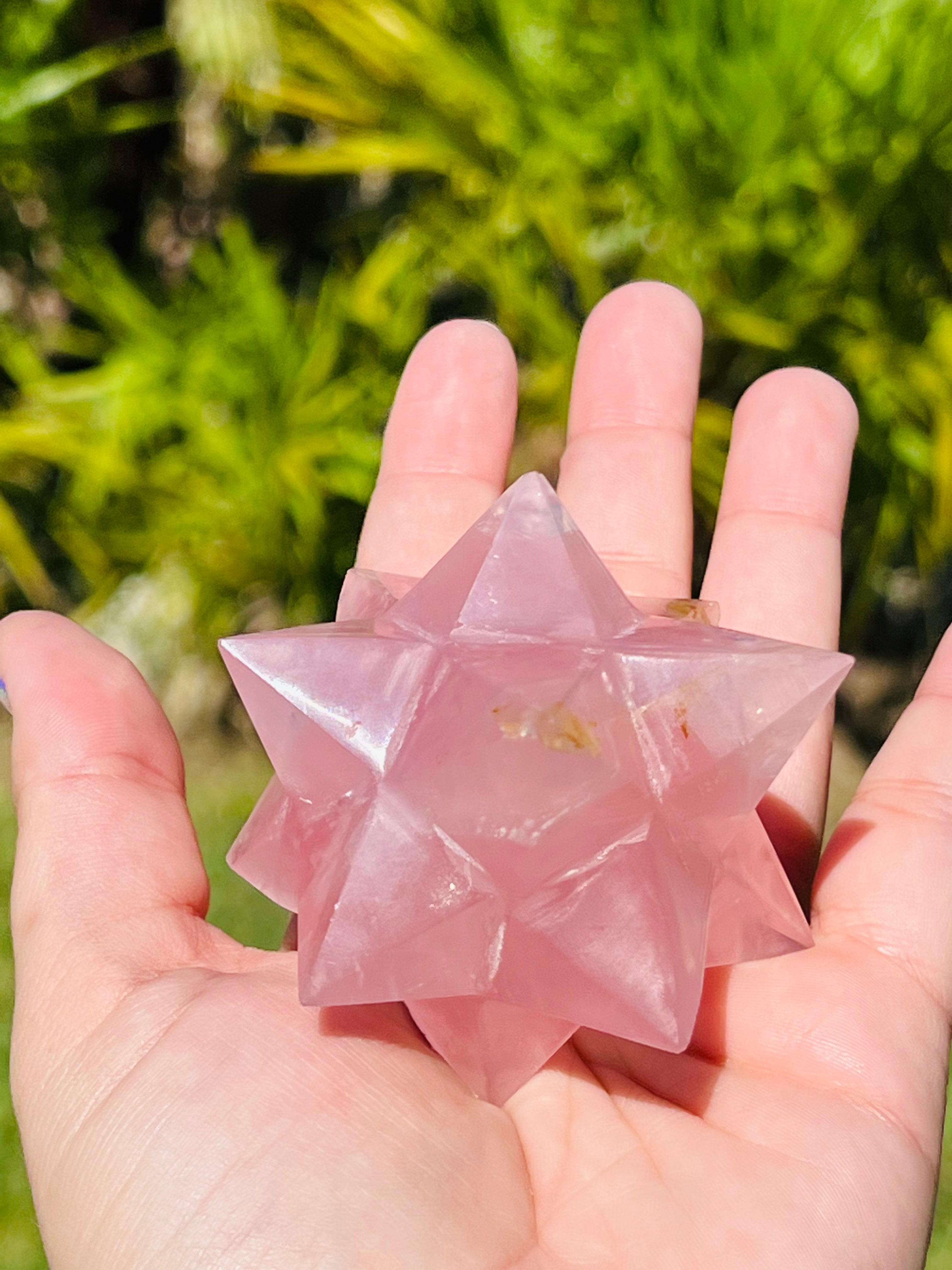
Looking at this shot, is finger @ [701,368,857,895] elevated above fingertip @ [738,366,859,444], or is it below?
below

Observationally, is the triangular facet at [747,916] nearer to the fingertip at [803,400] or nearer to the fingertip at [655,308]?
the fingertip at [803,400]

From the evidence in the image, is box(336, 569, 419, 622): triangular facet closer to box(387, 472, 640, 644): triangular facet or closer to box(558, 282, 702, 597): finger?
box(387, 472, 640, 644): triangular facet

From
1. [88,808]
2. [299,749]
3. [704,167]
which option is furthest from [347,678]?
[704,167]

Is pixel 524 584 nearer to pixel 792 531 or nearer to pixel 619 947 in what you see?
pixel 619 947

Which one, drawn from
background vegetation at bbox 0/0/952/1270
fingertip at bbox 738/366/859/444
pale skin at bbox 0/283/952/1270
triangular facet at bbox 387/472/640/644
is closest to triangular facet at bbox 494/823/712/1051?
pale skin at bbox 0/283/952/1270

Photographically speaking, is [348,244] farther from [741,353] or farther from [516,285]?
[741,353]

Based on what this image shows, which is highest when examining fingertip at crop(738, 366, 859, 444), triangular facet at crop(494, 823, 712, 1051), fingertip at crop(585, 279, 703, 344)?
fingertip at crop(585, 279, 703, 344)

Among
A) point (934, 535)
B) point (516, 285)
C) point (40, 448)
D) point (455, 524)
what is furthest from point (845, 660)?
point (40, 448)
